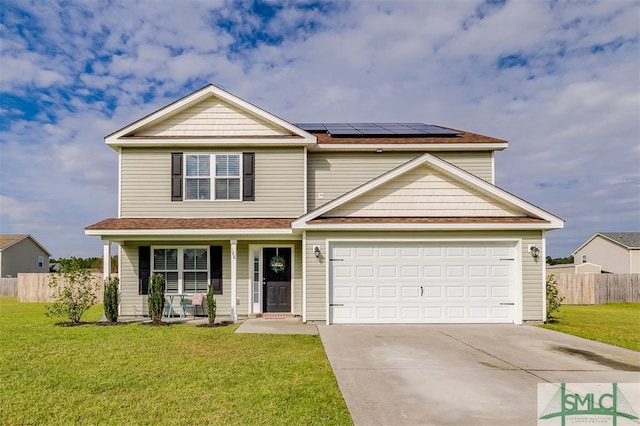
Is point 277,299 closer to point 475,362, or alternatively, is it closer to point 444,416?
point 475,362

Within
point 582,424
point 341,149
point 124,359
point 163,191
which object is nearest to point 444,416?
point 582,424

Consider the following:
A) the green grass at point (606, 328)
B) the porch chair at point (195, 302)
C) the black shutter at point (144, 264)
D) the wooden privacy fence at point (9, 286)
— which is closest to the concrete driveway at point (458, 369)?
the green grass at point (606, 328)

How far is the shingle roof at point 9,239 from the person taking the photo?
110 ft

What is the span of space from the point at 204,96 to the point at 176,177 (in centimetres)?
285

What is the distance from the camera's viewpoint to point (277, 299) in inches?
502

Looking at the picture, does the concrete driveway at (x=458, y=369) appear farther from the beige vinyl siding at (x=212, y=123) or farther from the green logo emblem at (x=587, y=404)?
the beige vinyl siding at (x=212, y=123)

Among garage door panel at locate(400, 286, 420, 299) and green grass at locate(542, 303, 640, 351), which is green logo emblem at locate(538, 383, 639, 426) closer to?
green grass at locate(542, 303, 640, 351)

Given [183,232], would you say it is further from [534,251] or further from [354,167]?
[534,251]

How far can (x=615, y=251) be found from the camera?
3309cm

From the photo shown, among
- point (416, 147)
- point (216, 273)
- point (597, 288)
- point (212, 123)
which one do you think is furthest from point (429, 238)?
point (597, 288)

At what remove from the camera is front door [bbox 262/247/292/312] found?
12.7 metres

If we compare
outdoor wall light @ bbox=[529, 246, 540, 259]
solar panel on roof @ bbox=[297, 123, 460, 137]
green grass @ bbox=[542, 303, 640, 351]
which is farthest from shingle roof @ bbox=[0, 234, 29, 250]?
green grass @ bbox=[542, 303, 640, 351]

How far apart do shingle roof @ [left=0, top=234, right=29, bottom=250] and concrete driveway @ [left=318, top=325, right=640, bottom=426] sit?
35010mm

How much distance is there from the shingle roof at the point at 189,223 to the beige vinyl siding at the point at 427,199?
103 inches
